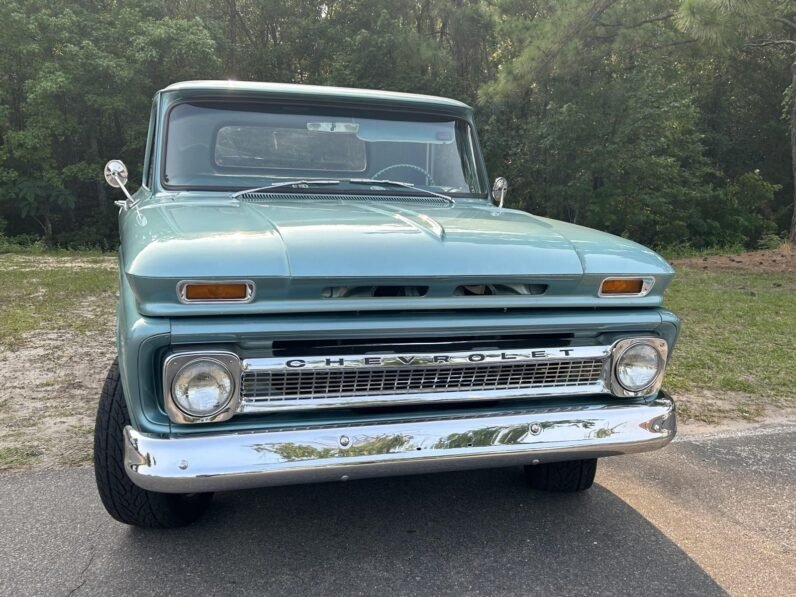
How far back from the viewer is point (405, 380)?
2.24 meters

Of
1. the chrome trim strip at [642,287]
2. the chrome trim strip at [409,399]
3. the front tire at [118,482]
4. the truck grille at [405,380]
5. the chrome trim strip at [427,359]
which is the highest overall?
the chrome trim strip at [642,287]

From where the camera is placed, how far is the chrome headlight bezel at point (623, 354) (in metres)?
2.43

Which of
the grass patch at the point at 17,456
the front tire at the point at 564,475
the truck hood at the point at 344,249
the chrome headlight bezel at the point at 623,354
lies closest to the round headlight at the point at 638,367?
the chrome headlight bezel at the point at 623,354

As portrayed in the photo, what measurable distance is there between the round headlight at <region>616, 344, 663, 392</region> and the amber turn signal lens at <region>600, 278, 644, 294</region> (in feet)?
0.69

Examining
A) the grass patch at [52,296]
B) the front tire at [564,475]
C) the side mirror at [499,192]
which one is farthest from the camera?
the grass patch at [52,296]

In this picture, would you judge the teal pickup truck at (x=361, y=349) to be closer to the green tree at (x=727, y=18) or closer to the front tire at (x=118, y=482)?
the front tire at (x=118, y=482)

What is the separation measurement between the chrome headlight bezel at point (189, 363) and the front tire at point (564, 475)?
155cm

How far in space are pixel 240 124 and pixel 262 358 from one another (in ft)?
5.23

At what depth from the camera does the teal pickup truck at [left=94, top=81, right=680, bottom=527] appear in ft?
6.66

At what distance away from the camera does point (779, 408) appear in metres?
4.41

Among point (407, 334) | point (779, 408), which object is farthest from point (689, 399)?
point (407, 334)

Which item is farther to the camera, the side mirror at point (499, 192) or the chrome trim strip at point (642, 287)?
the side mirror at point (499, 192)

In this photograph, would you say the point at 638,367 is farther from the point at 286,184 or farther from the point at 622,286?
the point at 286,184

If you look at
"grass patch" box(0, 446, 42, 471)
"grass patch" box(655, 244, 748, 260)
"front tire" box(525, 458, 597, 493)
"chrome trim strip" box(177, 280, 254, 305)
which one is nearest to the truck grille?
"chrome trim strip" box(177, 280, 254, 305)
